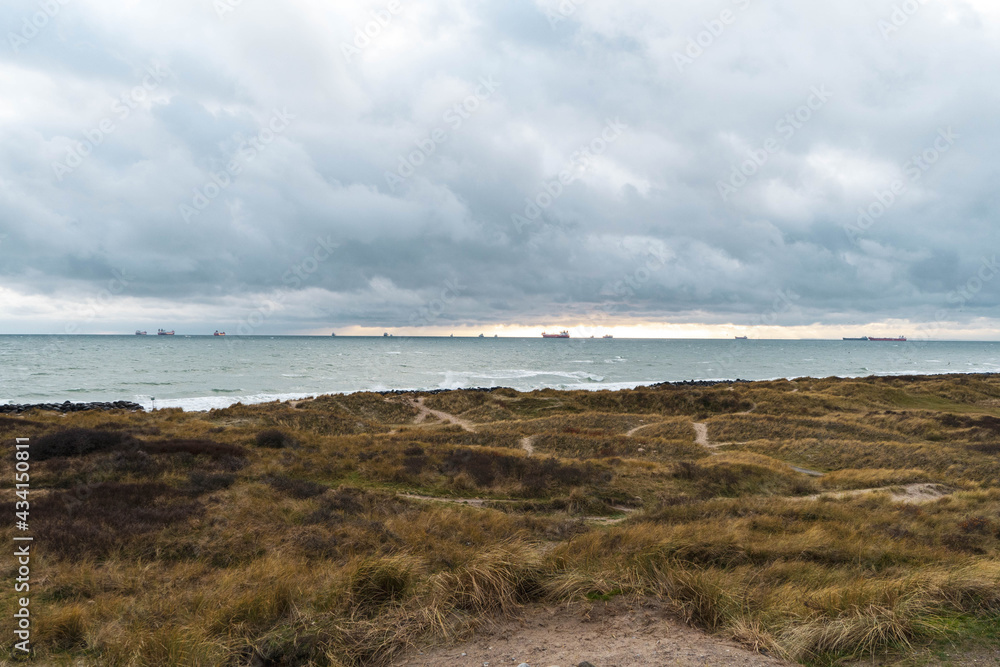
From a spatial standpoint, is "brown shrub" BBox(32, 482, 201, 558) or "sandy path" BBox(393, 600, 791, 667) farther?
"brown shrub" BBox(32, 482, 201, 558)

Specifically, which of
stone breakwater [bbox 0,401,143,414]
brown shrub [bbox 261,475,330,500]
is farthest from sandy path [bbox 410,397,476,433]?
brown shrub [bbox 261,475,330,500]

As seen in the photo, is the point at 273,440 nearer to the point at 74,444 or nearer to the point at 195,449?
the point at 195,449

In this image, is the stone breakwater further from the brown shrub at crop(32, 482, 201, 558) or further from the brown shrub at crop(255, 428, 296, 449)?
the brown shrub at crop(32, 482, 201, 558)

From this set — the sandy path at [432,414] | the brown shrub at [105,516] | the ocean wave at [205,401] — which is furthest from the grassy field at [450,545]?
the ocean wave at [205,401]

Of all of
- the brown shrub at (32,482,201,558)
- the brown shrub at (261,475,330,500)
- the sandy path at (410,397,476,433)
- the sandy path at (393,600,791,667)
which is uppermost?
the sandy path at (393,600,791,667)

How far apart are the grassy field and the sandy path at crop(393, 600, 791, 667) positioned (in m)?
0.30

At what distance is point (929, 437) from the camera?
31.3 meters

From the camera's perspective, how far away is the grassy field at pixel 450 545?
5551 mm

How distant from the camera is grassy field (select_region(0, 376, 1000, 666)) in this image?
5.55 metres

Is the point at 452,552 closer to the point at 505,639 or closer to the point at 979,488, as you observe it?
the point at 505,639

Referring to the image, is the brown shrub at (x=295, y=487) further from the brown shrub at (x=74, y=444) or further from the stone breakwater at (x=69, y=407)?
the stone breakwater at (x=69, y=407)

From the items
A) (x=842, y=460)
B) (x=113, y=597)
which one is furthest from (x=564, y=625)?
(x=842, y=460)

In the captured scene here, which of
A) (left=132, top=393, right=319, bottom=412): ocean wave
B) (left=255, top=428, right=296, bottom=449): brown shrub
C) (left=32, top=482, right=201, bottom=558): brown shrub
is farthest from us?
(left=132, top=393, right=319, bottom=412): ocean wave

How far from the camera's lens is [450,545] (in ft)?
30.4
